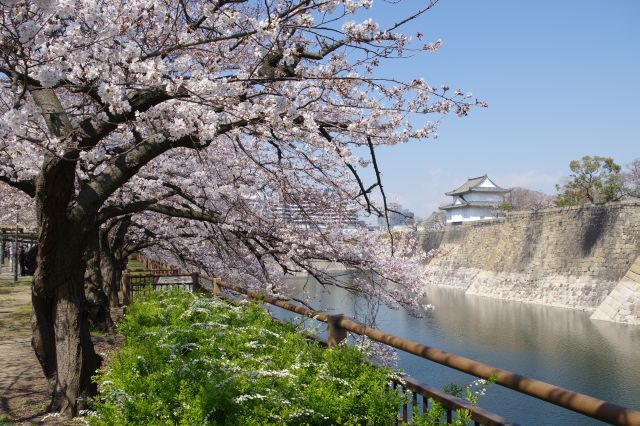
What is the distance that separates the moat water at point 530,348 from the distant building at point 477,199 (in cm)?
3914

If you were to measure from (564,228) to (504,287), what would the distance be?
5599 mm

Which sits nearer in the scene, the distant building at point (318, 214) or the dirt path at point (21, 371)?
the dirt path at point (21, 371)

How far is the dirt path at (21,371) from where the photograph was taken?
19.6 ft

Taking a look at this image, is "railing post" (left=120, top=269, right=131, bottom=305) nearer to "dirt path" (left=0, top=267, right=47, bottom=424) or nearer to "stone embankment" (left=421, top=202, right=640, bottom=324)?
"dirt path" (left=0, top=267, right=47, bottom=424)

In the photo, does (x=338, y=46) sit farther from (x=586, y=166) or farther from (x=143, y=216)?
(x=586, y=166)

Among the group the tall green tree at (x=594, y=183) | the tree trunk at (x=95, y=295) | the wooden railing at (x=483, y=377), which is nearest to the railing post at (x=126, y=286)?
the tree trunk at (x=95, y=295)

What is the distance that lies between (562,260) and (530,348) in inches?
569

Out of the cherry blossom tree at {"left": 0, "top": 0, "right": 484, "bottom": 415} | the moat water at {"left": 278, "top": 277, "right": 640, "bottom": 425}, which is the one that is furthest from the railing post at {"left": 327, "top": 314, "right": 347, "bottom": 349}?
the moat water at {"left": 278, "top": 277, "right": 640, "bottom": 425}

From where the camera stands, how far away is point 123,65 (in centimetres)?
526

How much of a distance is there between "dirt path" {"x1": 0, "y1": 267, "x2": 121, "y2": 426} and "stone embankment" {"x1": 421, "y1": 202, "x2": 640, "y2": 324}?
18.5 metres

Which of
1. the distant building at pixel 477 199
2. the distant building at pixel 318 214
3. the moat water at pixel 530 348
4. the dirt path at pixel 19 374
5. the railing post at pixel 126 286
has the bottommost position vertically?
the moat water at pixel 530 348

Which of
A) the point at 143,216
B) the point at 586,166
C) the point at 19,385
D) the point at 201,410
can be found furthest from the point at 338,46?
the point at 586,166

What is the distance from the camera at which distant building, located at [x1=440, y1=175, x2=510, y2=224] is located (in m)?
70.1

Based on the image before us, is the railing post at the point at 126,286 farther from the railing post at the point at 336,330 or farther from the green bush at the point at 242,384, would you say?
the railing post at the point at 336,330
